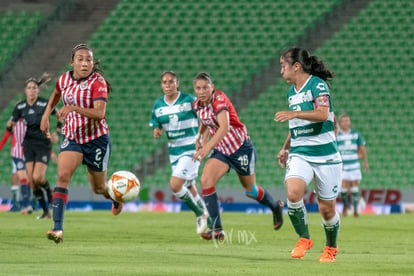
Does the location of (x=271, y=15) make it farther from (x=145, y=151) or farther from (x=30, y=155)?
(x=30, y=155)

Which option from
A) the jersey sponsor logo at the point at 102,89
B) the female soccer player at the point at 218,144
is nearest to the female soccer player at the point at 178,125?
the female soccer player at the point at 218,144

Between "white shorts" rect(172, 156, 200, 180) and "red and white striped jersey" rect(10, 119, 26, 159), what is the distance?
22.8 ft

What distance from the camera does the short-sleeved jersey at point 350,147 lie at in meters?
22.0

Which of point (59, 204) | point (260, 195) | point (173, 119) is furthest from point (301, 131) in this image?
point (173, 119)

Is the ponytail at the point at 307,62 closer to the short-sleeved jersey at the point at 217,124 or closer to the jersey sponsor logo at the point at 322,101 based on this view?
the jersey sponsor logo at the point at 322,101

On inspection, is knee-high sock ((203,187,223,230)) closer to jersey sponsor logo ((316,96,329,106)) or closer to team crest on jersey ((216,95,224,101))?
team crest on jersey ((216,95,224,101))

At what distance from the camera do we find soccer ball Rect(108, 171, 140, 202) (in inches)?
484

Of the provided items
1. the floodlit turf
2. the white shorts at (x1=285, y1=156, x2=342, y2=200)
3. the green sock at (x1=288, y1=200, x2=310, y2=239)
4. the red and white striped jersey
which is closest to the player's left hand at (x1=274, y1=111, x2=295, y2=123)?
the white shorts at (x1=285, y1=156, x2=342, y2=200)

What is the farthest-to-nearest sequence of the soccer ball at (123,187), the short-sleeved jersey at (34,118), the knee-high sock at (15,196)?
the knee-high sock at (15,196) < the short-sleeved jersey at (34,118) < the soccer ball at (123,187)

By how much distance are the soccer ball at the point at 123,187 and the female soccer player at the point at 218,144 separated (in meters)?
1.02

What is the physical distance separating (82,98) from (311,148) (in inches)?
125

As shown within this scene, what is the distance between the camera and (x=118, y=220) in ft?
60.0

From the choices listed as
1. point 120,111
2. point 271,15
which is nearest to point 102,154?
point 120,111

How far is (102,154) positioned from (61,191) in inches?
28.1
